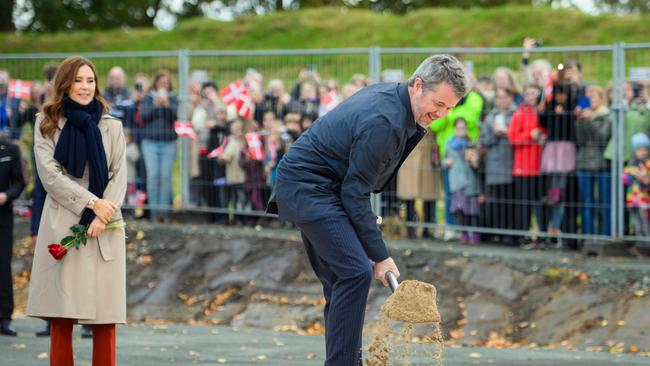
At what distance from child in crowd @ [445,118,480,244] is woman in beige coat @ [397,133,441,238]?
299 mm

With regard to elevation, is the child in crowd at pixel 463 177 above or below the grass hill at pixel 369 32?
below

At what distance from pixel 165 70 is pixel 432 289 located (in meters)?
10.4

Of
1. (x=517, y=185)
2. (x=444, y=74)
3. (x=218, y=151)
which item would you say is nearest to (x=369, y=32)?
(x=218, y=151)

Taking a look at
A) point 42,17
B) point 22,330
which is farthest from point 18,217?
point 42,17

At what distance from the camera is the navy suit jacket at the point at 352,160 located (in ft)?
24.2

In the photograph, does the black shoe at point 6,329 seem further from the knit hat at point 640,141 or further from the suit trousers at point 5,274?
the knit hat at point 640,141

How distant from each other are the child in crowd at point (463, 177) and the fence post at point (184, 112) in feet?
12.5

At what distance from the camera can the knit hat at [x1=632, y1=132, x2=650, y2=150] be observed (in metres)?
13.9

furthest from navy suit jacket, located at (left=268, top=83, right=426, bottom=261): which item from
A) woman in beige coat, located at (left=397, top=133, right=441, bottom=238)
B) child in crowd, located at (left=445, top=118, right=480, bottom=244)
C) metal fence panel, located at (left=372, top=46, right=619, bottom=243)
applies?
woman in beige coat, located at (left=397, top=133, right=441, bottom=238)

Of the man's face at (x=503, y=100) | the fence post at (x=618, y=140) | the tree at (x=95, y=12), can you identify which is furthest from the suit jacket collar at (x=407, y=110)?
the tree at (x=95, y=12)

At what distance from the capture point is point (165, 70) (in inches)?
690

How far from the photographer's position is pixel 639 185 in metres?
14.0

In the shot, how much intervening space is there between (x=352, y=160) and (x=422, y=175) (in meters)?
8.32

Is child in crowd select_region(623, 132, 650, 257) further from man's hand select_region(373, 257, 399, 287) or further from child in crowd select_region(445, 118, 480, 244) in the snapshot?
man's hand select_region(373, 257, 399, 287)
